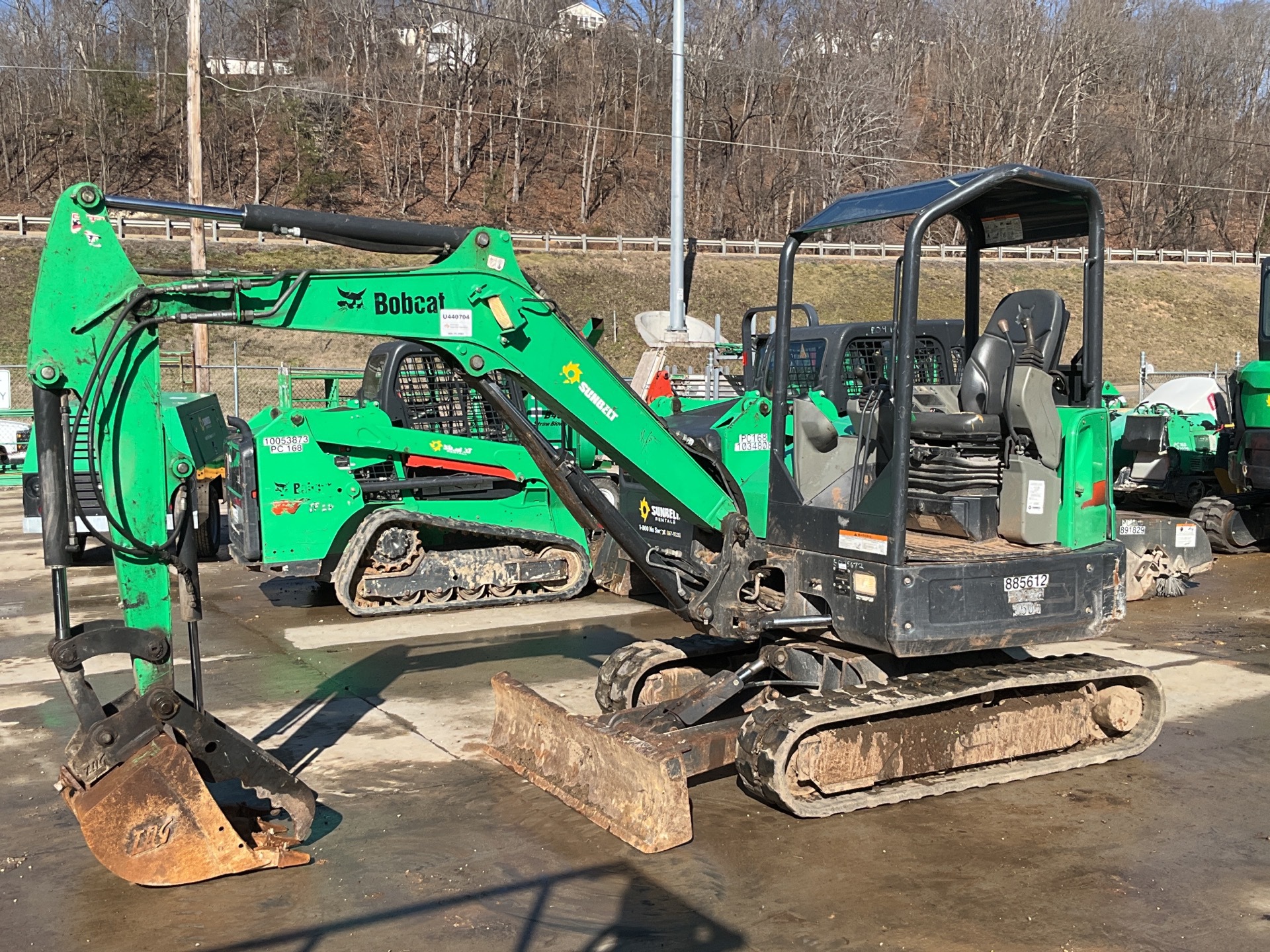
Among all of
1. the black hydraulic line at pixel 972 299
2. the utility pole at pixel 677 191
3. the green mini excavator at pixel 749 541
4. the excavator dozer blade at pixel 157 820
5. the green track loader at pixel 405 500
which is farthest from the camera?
the utility pole at pixel 677 191

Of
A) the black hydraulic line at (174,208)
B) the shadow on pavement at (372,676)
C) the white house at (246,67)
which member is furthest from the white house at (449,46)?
the black hydraulic line at (174,208)

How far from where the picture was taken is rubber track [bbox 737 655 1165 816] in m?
5.40

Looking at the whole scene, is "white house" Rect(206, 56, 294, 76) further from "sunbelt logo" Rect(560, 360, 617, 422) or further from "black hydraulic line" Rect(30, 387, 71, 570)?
"black hydraulic line" Rect(30, 387, 71, 570)

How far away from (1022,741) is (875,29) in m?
56.4

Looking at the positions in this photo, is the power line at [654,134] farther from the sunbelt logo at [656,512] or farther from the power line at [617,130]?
the sunbelt logo at [656,512]

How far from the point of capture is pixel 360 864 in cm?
515

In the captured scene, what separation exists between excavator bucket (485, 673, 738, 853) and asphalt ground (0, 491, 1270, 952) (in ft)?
0.33

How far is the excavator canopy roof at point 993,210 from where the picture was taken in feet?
19.1

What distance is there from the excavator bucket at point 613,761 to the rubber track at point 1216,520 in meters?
9.45

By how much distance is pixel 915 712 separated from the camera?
5.86 meters

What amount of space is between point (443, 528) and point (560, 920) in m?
6.04

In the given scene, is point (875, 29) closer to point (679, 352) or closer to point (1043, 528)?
point (679, 352)

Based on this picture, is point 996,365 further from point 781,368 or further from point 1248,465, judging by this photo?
point 1248,465

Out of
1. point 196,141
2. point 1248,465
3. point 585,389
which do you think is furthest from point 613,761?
point 196,141
